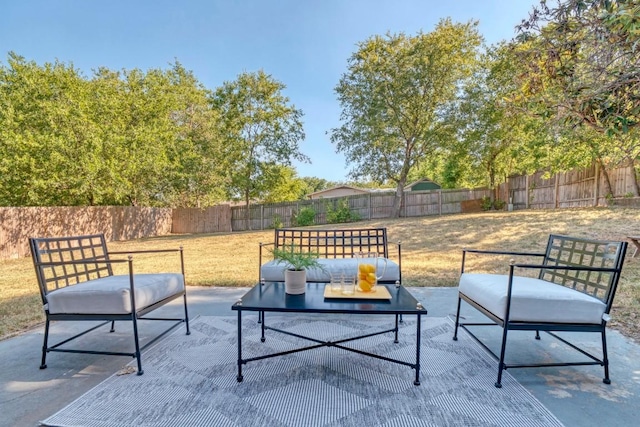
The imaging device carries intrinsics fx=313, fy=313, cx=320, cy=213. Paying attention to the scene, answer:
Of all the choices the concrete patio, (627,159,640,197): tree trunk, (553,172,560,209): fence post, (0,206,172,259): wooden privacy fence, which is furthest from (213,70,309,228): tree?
(627,159,640,197): tree trunk

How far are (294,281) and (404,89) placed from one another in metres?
10.5

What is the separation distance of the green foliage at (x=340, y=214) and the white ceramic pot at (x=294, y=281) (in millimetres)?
10105

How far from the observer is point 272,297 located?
2.01 meters

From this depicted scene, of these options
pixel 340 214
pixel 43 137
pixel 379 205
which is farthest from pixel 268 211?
pixel 43 137

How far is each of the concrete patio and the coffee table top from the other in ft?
1.49

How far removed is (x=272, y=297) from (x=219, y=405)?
642 mm

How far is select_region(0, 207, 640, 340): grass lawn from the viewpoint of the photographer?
3.16 meters

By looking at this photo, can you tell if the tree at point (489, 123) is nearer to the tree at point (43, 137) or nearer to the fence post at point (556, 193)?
the fence post at point (556, 193)

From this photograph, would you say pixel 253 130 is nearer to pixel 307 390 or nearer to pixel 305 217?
pixel 305 217

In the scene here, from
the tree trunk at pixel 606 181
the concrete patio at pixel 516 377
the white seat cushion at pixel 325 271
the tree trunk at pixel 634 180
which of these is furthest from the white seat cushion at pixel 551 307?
the tree trunk at pixel 606 181

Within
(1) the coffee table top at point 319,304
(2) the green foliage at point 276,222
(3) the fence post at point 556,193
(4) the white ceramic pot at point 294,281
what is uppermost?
(3) the fence post at point 556,193

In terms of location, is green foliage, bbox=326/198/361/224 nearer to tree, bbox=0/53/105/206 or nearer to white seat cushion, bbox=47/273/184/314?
tree, bbox=0/53/105/206

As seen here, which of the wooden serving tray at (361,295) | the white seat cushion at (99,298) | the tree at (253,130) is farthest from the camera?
the tree at (253,130)

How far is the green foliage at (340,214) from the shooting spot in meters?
12.2
